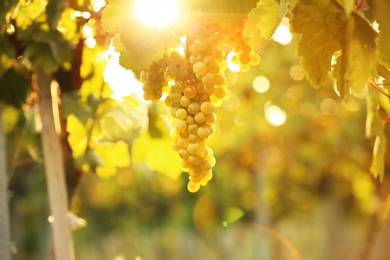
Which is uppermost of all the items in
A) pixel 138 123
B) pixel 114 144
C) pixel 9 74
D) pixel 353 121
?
pixel 9 74

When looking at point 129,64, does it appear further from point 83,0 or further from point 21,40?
point 21,40

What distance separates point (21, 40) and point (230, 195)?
37.7 ft

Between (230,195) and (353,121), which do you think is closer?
(353,121)

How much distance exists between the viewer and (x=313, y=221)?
18.0m

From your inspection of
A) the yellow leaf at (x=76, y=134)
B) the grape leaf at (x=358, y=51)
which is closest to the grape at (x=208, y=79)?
the grape leaf at (x=358, y=51)

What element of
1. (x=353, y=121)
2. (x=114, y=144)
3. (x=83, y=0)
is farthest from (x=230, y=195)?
(x=83, y=0)

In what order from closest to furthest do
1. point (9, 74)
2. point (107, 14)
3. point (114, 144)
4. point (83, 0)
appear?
point (107, 14) → point (83, 0) → point (9, 74) → point (114, 144)

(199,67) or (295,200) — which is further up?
(199,67)

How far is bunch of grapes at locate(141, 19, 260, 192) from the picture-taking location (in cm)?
141

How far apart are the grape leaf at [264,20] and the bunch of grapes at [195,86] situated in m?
0.04

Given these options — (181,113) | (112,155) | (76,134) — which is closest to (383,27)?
(181,113)

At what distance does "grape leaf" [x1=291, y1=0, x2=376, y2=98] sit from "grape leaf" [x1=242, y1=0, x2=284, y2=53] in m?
0.12

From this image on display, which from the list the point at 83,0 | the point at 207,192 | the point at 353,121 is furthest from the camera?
the point at 207,192

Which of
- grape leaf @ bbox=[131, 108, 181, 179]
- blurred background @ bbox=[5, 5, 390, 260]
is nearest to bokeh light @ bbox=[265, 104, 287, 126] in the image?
blurred background @ bbox=[5, 5, 390, 260]
